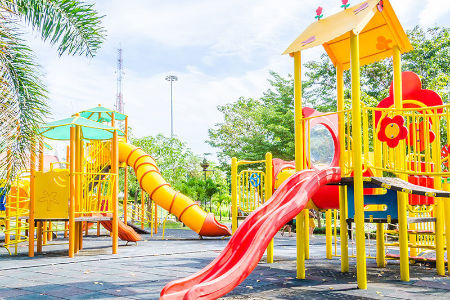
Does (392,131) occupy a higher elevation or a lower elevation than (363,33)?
lower

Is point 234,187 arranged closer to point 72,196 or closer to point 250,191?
point 250,191

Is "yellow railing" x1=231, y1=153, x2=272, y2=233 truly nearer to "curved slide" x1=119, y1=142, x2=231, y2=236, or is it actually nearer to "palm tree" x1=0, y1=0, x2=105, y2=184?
"curved slide" x1=119, y1=142, x2=231, y2=236

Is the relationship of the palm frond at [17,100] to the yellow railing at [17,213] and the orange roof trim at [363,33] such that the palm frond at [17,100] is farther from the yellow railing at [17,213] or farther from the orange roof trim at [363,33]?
the orange roof trim at [363,33]

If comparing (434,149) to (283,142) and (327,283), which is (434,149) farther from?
(283,142)

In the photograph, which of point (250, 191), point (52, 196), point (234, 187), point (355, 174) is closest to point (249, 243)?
point (355, 174)

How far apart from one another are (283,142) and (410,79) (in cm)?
1734

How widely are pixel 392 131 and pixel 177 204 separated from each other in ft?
28.5

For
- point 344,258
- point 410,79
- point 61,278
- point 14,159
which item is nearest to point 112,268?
point 61,278

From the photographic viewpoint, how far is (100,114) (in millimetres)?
15047

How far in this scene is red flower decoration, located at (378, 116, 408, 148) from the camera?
5441 millimetres

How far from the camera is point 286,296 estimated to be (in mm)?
4645

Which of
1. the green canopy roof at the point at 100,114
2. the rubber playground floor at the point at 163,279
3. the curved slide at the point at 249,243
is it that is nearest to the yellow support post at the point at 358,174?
the rubber playground floor at the point at 163,279

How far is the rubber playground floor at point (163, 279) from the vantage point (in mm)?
4750

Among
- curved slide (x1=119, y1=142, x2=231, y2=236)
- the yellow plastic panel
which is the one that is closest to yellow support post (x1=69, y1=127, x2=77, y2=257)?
the yellow plastic panel
